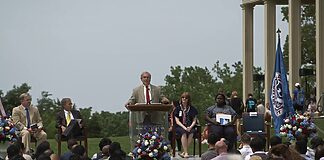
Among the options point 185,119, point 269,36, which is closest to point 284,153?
point 185,119

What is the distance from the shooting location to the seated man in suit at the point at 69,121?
19188 mm

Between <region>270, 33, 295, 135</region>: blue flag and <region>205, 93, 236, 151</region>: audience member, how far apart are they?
3986 millimetres

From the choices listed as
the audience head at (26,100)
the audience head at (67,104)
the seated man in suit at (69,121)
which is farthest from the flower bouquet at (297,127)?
the audience head at (26,100)

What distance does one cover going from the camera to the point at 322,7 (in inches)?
A: 1797

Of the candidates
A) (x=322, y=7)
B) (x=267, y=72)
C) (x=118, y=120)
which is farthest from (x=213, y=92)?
(x=322, y=7)

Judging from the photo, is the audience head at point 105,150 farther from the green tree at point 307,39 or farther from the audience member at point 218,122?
the green tree at point 307,39

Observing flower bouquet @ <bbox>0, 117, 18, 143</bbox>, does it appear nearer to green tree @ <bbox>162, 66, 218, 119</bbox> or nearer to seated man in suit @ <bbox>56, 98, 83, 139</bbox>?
seated man in suit @ <bbox>56, 98, 83, 139</bbox>

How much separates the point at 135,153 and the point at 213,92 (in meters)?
60.7

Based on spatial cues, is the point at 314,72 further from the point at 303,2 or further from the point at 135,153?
the point at 135,153

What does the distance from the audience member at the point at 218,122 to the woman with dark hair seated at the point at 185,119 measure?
421 mm

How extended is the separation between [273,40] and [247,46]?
3502 millimetres

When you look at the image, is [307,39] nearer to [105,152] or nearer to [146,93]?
[146,93]

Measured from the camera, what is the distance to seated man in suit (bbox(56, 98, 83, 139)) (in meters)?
19.2

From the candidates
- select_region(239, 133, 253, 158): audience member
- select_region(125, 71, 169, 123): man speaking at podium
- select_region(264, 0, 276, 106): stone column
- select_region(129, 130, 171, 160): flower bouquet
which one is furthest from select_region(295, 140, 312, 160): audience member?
select_region(264, 0, 276, 106): stone column
